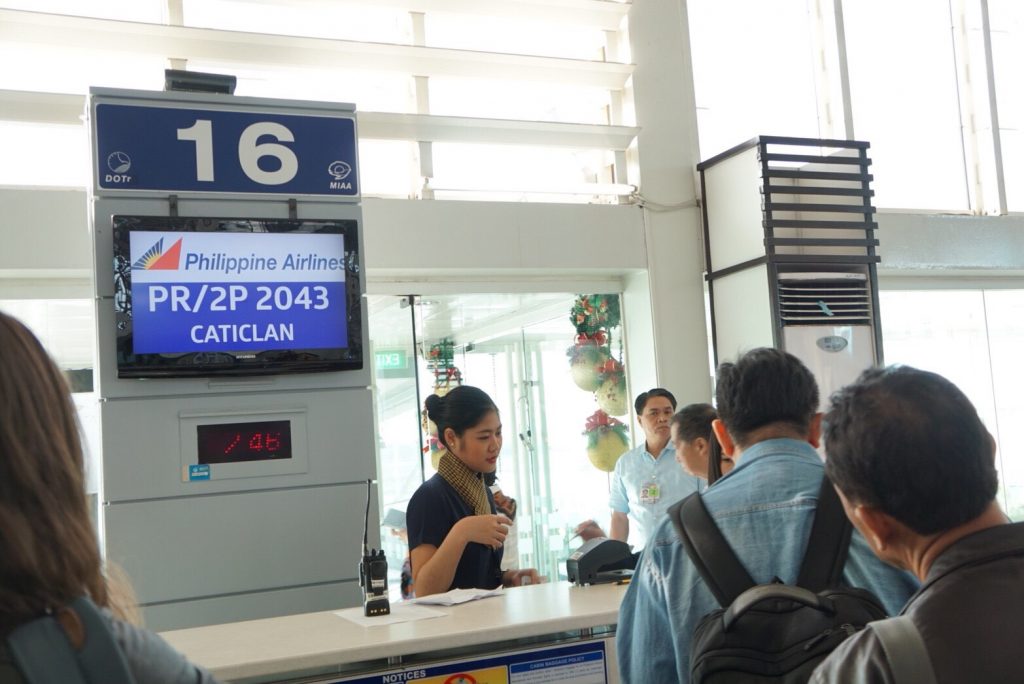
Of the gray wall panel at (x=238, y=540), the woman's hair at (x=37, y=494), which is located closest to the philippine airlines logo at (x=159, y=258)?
the gray wall panel at (x=238, y=540)

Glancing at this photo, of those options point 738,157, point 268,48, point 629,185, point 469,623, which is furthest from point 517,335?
point 469,623

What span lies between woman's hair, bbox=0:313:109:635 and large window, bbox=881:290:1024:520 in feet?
20.3

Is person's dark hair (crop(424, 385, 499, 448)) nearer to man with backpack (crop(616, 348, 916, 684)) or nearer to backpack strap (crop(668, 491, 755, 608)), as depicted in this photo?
man with backpack (crop(616, 348, 916, 684))

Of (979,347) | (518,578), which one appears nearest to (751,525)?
(518,578)

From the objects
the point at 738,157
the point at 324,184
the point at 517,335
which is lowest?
the point at 517,335

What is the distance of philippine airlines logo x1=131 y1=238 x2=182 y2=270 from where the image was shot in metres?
3.43

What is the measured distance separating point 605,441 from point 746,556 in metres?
3.99

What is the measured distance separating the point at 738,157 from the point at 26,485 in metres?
5.02

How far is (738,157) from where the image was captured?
5508 millimetres

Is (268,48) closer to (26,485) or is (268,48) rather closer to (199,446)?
(199,446)

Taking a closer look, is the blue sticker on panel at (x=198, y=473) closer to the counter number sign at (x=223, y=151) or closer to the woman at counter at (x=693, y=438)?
the counter number sign at (x=223, y=151)

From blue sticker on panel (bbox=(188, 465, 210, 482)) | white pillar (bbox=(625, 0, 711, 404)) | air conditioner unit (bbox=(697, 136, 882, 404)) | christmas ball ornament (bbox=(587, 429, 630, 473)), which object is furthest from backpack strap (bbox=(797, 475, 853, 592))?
christmas ball ornament (bbox=(587, 429, 630, 473))

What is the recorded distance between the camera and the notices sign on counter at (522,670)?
2385mm

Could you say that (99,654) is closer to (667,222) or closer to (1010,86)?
(667,222)
